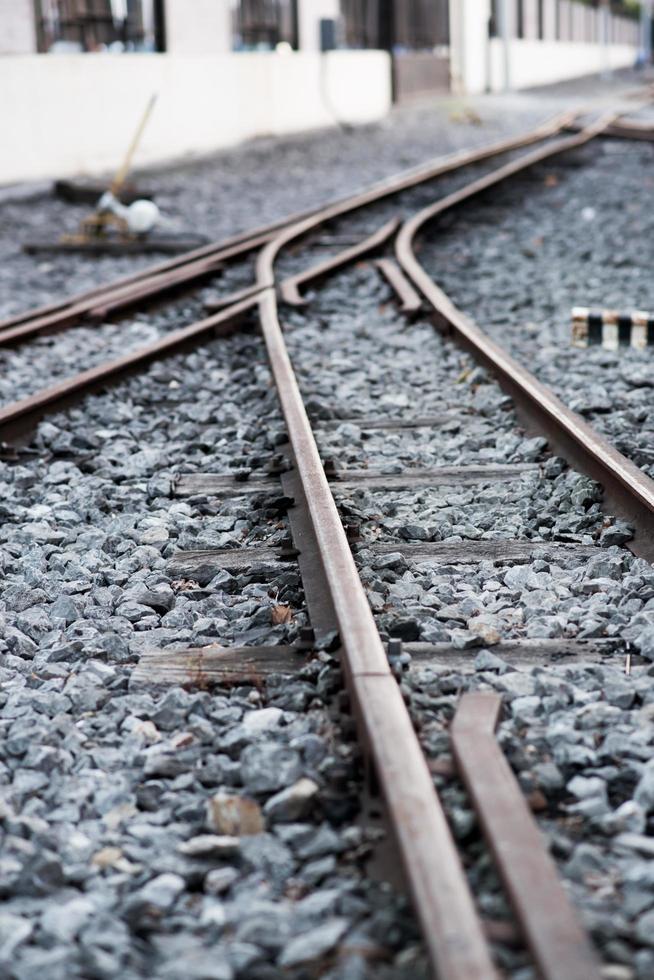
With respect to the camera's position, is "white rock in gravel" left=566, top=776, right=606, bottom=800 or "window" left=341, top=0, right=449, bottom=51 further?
"window" left=341, top=0, right=449, bottom=51

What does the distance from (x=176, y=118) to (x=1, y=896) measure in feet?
61.3

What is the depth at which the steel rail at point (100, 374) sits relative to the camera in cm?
549

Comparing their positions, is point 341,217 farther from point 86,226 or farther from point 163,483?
point 163,483

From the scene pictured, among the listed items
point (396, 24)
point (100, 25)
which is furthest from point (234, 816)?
point (396, 24)

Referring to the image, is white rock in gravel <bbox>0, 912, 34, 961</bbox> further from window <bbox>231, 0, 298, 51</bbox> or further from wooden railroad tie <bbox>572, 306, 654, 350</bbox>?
window <bbox>231, 0, 298, 51</bbox>

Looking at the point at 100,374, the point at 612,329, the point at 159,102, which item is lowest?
the point at 100,374

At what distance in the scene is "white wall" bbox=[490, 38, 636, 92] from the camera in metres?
40.1

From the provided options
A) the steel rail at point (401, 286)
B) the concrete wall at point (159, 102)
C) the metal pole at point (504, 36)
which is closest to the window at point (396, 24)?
the metal pole at point (504, 36)

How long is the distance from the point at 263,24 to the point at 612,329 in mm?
18928

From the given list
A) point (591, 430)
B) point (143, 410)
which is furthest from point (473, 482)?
point (143, 410)

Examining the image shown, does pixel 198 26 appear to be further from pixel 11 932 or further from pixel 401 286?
pixel 11 932

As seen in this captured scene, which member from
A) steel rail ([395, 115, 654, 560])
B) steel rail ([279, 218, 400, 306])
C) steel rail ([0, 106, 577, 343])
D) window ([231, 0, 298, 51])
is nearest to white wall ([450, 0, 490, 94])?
window ([231, 0, 298, 51])

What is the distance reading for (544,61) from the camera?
5134cm

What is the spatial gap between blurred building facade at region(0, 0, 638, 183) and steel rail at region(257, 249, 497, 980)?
12.8m
